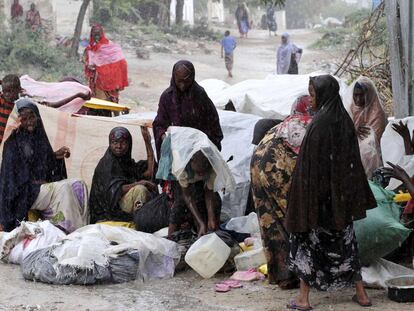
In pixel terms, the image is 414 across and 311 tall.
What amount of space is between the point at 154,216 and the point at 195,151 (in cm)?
80

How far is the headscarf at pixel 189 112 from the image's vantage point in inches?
276

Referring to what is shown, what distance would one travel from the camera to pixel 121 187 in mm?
7352

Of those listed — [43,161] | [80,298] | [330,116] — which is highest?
[330,116]

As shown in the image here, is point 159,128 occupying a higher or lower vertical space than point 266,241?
higher

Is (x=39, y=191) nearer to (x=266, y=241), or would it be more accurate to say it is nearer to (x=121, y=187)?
(x=121, y=187)

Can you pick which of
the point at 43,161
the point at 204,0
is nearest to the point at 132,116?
the point at 43,161

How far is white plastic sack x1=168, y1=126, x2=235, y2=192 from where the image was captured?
651cm

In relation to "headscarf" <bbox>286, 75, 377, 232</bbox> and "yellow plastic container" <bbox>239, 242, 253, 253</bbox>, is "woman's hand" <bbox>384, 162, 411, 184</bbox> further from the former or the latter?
"yellow plastic container" <bbox>239, 242, 253, 253</bbox>

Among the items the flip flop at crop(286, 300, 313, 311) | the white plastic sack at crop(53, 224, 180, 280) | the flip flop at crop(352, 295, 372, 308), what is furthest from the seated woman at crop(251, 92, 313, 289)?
the white plastic sack at crop(53, 224, 180, 280)

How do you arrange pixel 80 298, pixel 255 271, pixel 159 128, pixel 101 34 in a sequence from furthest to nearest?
pixel 101 34 → pixel 159 128 → pixel 255 271 → pixel 80 298

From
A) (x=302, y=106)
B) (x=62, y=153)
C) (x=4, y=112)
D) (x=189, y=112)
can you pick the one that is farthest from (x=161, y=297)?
(x=4, y=112)

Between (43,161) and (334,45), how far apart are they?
23.7 metres

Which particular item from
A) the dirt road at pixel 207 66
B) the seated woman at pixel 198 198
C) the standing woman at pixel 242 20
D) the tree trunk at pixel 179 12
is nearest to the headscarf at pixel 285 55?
the dirt road at pixel 207 66

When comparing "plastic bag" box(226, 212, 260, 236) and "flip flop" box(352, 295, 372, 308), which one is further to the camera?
"plastic bag" box(226, 212, 260, 236)
